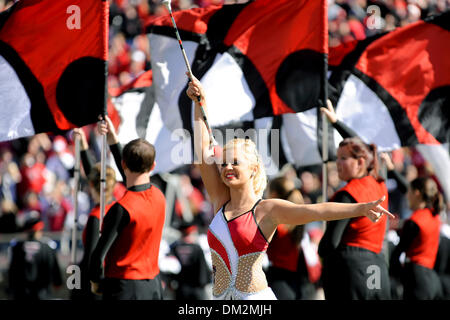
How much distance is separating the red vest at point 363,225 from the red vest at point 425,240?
1533 mm

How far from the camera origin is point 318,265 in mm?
9422

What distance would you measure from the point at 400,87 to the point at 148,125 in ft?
8.65

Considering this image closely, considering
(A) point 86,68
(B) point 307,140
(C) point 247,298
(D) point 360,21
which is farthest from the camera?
(D) point 360,21

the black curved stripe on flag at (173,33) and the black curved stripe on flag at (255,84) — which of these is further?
the black curved stripe on flag at (173,33)

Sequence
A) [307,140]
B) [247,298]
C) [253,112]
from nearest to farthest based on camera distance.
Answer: [247,298]
[253,112]
[307,140]

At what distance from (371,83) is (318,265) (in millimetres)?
2609

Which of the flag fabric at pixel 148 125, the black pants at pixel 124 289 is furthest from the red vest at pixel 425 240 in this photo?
the black pants at pixel 124 289

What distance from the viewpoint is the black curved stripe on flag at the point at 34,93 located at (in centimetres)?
699

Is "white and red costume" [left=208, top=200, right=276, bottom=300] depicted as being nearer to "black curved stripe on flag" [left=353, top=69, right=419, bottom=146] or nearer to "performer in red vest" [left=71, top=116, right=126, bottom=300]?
"performer in red vest" [left=71, top=116, right=126, bottom=300]

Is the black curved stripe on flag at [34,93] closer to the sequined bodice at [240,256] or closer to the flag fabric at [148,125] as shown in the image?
the flag fabric at [148,125]

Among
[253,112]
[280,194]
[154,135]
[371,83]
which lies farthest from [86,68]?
[371,83]

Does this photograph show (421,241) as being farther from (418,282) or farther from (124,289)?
(124,289)

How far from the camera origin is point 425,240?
7.86 meters
